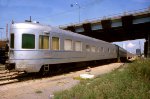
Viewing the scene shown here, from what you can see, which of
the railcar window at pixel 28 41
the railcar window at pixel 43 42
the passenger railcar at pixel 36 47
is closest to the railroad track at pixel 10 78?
the passenger railcar at pixel 36 47

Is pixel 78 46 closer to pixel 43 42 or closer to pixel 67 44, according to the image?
pixel 67 44

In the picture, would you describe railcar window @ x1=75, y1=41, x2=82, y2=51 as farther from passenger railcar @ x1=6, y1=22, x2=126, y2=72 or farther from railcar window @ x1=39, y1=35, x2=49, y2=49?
railcar window @ x1=39, y1=35, x2=49, y2=49

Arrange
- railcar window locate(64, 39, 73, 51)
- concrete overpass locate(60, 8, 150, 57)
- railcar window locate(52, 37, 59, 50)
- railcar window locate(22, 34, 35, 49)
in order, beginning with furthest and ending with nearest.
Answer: concrete overpass locate(60, 8, 150, 57)
railcar window locate(64, 39, 73, 51)
railcar window locate(52, 37, 59, 50)
railcar window locate(22, 34, 35, 49)

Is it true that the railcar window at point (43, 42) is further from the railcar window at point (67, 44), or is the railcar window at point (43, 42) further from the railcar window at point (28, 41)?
the railcar window at point (67, 44)

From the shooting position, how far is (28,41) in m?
13.4

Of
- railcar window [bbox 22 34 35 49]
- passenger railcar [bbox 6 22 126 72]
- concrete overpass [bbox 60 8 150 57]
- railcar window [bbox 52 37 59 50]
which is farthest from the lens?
concrete overpass [bbox 60 8 150 57]

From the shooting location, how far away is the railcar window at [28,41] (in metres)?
13.3

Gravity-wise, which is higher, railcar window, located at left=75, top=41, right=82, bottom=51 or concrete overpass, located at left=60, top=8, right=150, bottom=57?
concrete overpass, located at left=60, top=8, right=150, bottom=57

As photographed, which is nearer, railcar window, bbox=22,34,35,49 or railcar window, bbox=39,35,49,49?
railcar window, bbox=22,34,35,49

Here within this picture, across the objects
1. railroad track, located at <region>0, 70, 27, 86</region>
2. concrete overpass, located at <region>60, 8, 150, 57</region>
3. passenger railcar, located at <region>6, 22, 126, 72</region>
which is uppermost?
concrete overpass, located at <region>60, 8, 150, 57</region>

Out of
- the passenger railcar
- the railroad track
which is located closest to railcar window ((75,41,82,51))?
the passenger railcar

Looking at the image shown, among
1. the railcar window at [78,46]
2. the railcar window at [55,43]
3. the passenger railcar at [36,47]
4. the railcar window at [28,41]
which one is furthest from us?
the railcar window at [78,46]

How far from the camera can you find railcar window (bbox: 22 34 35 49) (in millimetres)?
13280

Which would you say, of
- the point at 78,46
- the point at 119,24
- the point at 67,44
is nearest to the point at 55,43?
the point at 67,44
